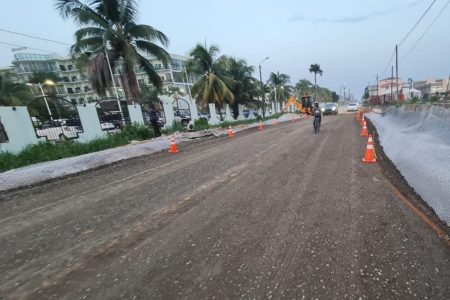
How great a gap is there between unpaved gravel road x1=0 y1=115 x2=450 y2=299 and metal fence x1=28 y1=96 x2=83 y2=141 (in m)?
6.90

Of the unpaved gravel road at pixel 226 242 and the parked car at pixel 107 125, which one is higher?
the parked car at pixel 107 125

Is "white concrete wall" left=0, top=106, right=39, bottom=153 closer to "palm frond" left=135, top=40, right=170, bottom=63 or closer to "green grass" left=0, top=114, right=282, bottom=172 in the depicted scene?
"green grass" left=0, top=114, right=282, bottom=172

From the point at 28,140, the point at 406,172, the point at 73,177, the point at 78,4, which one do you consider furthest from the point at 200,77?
the point at 406,172

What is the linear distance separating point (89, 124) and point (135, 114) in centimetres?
349

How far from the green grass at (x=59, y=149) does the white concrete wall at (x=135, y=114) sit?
5.13 ft

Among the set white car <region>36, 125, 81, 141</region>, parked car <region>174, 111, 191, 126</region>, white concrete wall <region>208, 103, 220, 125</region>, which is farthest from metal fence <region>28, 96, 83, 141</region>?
white concrete wall <region>208, 103, 220, 125</region>

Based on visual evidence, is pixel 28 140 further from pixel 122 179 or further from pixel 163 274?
pixel 163 274

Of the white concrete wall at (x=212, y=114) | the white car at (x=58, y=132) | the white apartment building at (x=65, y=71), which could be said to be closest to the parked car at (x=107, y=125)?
the white car at (x=58, y=132)

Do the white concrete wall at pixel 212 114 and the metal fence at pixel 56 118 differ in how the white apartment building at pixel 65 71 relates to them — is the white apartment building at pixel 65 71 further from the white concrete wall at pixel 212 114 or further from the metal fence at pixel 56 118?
the metal fence at pixel 56 118

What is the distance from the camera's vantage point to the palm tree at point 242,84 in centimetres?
2834

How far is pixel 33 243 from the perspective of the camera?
11.3 ft

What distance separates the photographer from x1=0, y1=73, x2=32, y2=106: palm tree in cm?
3122

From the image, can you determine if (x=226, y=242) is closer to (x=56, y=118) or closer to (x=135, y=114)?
(x=56, y=118)

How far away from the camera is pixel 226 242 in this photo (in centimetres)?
313
